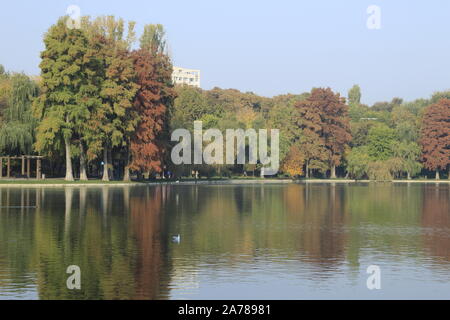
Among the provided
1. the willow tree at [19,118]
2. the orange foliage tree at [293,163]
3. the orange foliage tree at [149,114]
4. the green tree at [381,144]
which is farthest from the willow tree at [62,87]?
the green tree at [381,144]

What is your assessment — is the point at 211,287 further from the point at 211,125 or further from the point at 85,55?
the point at 211,125

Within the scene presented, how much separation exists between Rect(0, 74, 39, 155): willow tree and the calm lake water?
41860 millimetres

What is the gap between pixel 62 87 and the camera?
84.8 metres

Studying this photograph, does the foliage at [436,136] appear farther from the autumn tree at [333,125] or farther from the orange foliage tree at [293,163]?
the orange foliage tree at [293,163]

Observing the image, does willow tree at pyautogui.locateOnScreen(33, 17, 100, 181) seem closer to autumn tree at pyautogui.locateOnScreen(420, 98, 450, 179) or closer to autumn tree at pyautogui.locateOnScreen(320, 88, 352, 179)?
autumn tree at pyautogui.locateOnScreen(320, 88, 352, 179)

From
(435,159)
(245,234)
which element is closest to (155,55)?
(435,159)

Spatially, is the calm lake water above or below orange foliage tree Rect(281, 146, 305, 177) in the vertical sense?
below

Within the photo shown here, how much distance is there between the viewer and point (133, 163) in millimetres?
91000

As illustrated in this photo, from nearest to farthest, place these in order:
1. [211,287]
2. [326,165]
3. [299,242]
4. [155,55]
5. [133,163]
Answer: [211,287] < [299,242] < [133,163] < [155,55] < [326,165]

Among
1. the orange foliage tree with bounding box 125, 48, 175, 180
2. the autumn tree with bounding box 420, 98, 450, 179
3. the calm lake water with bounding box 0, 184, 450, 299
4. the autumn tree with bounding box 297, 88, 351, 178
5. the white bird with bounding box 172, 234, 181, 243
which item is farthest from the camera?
the autumn tree with bounding box 420, 98, 450, 179

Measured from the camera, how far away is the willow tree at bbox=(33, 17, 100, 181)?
271 feet

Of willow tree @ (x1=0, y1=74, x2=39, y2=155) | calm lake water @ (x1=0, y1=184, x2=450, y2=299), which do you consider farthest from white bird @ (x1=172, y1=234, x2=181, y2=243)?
willow tree @ (x1=0, y1=74, x2=39, y2=155)

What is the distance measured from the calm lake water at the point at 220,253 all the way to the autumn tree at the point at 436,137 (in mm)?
94133

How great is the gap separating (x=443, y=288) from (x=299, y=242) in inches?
416
